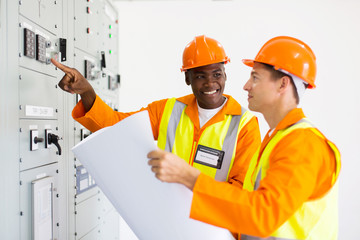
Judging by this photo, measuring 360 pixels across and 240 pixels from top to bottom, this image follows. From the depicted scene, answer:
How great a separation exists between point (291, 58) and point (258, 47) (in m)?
2.60

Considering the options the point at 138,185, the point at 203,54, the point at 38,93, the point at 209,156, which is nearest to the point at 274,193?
the point at 138,185

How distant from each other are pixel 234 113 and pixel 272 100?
574 mm

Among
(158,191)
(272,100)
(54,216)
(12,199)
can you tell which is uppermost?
(272,100)

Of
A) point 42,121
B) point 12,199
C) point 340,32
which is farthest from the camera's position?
point 340,32

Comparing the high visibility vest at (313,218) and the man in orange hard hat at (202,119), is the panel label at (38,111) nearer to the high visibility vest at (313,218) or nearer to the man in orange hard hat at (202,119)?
the man in orange hard hat at (202,119)

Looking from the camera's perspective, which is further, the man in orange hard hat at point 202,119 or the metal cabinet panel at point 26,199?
the man in orange hard hat at point 202,119

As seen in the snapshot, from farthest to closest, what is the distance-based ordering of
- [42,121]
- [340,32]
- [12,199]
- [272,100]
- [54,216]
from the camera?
[340,32] < [54,216] < [42,121] < [12,199] < [272,100]

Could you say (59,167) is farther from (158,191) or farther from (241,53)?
(241,53)

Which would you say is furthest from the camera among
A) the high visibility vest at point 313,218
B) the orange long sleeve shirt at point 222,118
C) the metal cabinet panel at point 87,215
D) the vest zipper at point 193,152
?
the metal cabinet panel at point 87,215

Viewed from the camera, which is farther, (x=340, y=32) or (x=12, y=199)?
(x=340, y=32)

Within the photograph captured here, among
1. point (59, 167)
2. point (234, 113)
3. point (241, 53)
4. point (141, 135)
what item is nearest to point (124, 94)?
point (241, 53)

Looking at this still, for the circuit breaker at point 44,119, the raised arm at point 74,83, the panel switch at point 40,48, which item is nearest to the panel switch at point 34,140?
the circuit breaker at point 44,119

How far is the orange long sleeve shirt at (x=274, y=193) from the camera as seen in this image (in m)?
0.91

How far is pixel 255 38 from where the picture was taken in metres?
3.63
